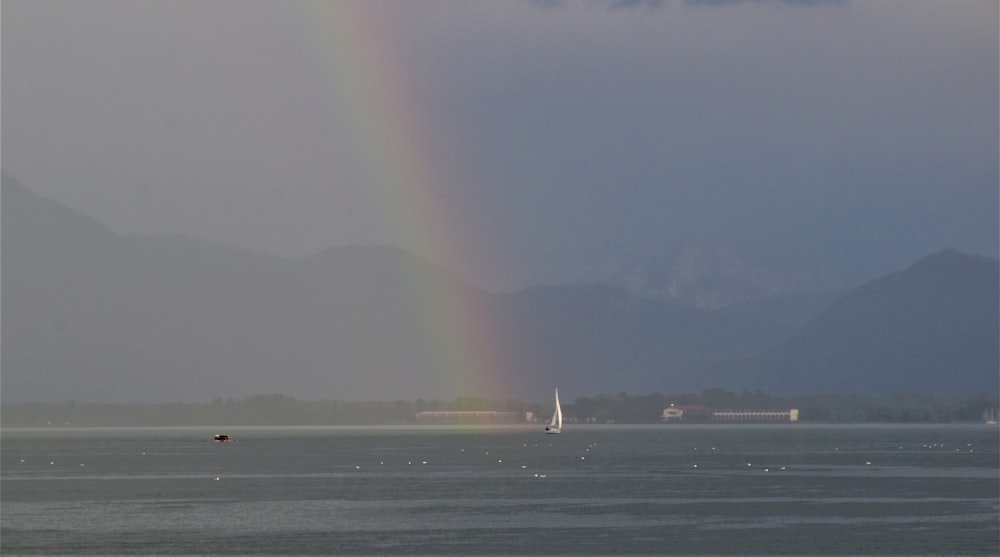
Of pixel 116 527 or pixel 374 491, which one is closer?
pixel 116 527

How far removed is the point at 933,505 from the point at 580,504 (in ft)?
75.4

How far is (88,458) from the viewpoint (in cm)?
19062

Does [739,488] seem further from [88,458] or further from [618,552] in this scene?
[88,458]

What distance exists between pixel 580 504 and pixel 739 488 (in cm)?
2065

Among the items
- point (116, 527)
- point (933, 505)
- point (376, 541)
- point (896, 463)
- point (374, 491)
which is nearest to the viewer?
point (376, 541)

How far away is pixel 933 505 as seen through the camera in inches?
3821

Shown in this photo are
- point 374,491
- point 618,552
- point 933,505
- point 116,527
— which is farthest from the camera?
point 374,491

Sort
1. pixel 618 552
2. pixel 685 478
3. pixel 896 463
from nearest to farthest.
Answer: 1. pixel 618 552
2. pixel 685 478
3. pixel 896 463

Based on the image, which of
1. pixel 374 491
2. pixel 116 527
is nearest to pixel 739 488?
pixel 374 491

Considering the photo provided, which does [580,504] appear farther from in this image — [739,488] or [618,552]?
[618,552]

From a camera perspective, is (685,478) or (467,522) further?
(685,478)

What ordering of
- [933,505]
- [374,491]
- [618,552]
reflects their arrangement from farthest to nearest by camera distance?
[374,491] < [933,505] < [618,552]

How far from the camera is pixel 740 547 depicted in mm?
73938

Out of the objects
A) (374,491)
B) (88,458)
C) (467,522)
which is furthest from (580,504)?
(88,458)
